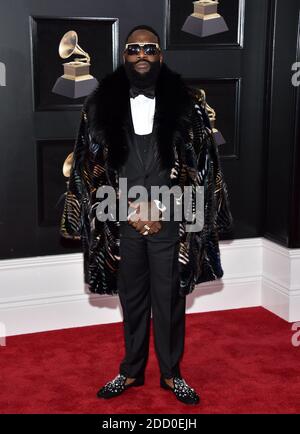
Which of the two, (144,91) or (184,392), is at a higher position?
(144,91)

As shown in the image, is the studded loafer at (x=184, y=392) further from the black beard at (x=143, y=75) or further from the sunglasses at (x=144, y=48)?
the sunglasses at (x=144, y=48)

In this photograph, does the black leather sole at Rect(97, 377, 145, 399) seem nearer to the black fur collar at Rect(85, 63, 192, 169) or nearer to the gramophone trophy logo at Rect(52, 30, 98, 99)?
the black fur collar at Rect(85, 63, 192, 169)

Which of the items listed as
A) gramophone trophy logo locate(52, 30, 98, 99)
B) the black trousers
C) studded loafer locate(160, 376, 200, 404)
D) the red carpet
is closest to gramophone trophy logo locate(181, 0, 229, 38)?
gramophone trophy logo locate(52, 30, 98, 99)

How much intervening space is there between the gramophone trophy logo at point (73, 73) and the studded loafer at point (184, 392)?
181cm

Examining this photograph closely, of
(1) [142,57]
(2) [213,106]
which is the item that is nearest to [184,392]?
(1) [142,57]

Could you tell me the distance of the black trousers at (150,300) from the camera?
2988 millimetres

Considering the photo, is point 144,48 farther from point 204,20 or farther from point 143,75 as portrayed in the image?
point 204,20

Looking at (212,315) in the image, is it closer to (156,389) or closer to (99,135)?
(156,389)

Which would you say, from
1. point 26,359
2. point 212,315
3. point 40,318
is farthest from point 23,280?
point 212,315

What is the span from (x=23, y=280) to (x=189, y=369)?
3.93 ft

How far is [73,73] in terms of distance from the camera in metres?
3.79

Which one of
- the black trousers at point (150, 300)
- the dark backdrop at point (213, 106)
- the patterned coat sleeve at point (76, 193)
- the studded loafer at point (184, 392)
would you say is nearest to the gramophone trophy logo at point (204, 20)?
the dark backdrop at point (213, 106)

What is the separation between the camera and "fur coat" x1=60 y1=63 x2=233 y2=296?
289cm

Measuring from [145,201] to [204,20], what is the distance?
1680 mm
